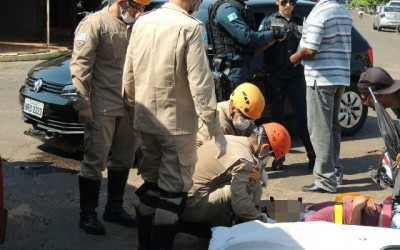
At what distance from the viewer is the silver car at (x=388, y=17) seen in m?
37.6

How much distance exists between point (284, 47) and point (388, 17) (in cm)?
3250

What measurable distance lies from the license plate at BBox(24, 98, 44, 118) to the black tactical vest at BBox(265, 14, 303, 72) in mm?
2507

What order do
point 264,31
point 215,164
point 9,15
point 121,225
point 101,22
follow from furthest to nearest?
1. point 9,15
2. point 264,31
3. point 121,225
4. point 101,22
5. point 215,164

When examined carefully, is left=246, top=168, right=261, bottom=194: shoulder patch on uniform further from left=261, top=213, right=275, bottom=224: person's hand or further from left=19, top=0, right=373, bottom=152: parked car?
left=19, top=0, right=373, bottom=152: parked car

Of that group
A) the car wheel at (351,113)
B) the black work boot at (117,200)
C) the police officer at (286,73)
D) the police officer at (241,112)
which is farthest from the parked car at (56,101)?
the police officer at (241,112)

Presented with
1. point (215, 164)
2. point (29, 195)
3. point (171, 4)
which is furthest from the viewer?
point (29, 195)

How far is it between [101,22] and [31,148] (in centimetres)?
316

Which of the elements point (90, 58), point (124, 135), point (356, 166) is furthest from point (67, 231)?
point (356, 166)

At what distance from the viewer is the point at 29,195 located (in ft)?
19.7

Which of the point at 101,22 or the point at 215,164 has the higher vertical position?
the point at 101,22

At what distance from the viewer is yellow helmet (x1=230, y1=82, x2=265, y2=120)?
509 centimetres

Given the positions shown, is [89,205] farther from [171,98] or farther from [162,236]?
[171,98]

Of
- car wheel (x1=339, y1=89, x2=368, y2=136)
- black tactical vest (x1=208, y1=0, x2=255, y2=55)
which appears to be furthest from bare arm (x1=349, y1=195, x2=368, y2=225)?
car wheel (x1=339, y1=89, x2=368, y2=136)

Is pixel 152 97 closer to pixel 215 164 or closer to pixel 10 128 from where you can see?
pixel 215 164
